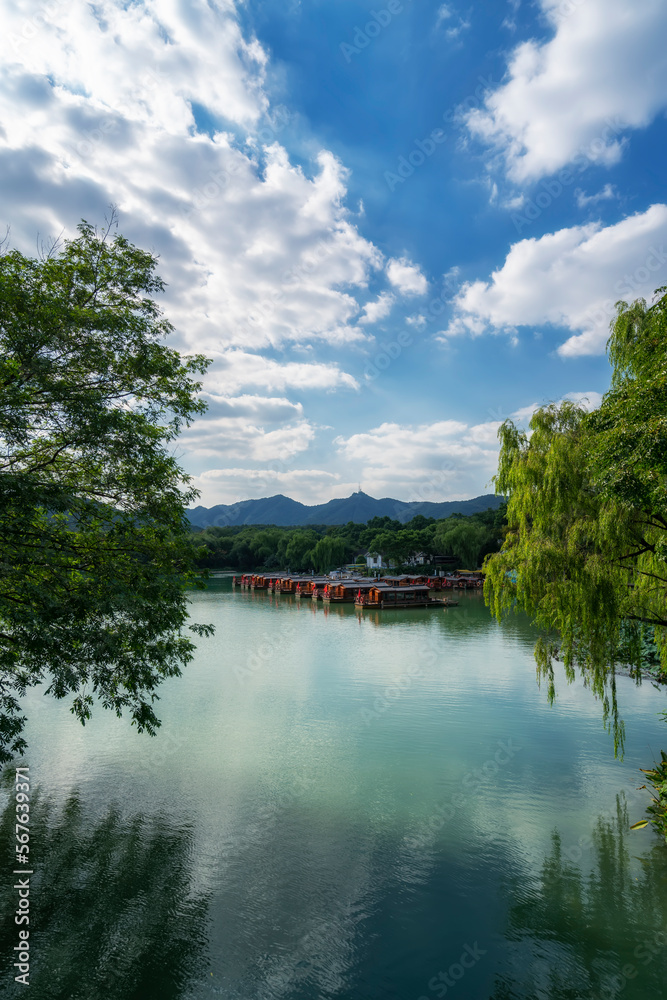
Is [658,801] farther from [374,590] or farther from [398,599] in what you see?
[398,599]

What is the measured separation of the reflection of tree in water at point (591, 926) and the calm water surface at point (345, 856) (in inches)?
1.0

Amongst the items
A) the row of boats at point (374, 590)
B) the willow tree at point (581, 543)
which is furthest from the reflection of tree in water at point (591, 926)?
the row of boats at point (374, 590)

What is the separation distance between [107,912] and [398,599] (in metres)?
39.4

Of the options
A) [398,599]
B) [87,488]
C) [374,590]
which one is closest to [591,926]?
[87,488]

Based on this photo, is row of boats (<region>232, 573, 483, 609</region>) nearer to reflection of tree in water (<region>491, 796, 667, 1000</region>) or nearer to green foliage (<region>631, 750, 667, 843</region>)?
green foliage (<region>631, 750, 667, 843</region>)

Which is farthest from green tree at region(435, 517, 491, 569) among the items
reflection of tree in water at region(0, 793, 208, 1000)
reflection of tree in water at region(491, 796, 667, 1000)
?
reflection of tree in water at region(0, 793, 208, 1000)

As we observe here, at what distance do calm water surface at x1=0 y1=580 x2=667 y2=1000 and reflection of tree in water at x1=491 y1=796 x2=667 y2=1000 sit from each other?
0.08 ft

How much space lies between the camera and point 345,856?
796cm

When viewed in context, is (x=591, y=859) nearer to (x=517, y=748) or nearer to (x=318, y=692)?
(x=517, y=748)

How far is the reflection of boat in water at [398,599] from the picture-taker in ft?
142

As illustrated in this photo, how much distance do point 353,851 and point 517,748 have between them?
5.87m

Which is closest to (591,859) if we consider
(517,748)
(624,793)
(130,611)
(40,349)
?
(624,793)

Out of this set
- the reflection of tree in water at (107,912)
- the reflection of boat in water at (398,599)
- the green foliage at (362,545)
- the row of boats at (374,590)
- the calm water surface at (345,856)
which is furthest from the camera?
the green foliage at (362,545)

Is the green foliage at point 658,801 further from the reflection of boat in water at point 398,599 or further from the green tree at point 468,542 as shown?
the green tree at point 468,542
